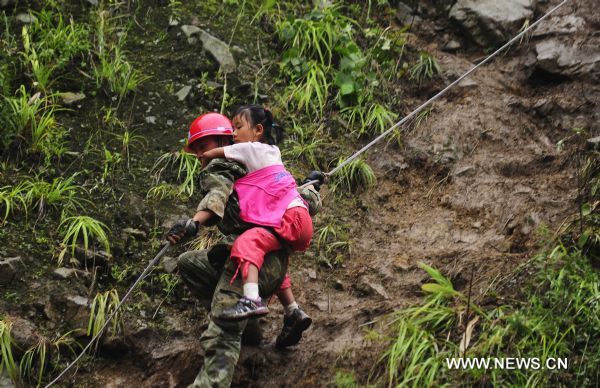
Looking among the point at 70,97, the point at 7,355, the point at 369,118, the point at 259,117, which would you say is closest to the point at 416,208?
the point at 369,118

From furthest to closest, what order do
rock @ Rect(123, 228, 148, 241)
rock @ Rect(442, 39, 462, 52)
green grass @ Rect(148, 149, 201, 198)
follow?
rock @ Rect(442, 39, 462, 52) < green grass @ Rect(148, 149, 201, 198) < rock @ Rect(123, 228, 148, 241)

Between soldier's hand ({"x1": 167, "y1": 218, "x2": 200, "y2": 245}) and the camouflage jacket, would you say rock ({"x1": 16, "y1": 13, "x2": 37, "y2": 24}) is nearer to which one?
the camouflage jacket

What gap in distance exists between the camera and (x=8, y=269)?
453cm

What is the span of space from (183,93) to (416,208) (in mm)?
2403

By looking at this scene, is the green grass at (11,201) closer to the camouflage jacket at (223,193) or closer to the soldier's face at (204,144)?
the soldier's face at (204,144)

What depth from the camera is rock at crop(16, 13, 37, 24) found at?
20.8ft

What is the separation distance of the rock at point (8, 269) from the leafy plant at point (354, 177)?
2.68 meters

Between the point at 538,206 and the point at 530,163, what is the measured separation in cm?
90

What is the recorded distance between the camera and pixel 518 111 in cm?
656

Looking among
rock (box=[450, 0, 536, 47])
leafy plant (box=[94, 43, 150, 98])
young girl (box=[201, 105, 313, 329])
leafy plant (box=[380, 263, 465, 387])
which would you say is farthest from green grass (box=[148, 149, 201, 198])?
rock (box=[450, 0, 536, 47])

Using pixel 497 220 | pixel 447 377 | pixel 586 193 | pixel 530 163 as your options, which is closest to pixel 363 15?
pixel 530 163

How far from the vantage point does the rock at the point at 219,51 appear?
661cm

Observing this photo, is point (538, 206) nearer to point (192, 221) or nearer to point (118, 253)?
point (192, 221)

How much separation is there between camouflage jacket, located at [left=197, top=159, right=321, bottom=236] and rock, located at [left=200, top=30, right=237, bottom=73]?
2796mm
